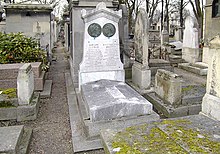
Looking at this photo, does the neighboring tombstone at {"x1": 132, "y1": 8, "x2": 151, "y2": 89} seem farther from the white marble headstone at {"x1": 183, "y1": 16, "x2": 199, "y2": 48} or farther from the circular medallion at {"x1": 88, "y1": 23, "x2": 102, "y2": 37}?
the white marble headstone at {"x1": 183, "y1": 16, "x2": 199, "y2": 48}

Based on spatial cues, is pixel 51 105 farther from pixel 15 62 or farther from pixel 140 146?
pixel 140 146

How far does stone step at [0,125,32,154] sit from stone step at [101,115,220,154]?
1.20 meters

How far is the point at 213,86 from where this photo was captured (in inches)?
134

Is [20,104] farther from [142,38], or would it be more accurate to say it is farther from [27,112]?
[142,38]

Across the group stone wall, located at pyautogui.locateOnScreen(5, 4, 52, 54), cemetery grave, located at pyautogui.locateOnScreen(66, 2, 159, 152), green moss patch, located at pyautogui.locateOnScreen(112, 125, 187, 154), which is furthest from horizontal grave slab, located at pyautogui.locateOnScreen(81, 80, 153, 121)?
stone wall, located at pyautogui.locateOnScreen(5, 4, 52, 54)

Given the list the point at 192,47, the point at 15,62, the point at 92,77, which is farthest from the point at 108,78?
the point at 192,47

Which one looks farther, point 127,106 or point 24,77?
point 24,77

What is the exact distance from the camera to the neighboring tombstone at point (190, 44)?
983cm

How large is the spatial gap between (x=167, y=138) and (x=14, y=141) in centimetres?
202

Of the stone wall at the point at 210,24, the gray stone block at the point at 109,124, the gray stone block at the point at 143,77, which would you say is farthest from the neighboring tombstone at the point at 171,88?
the stone wall at the point at 210,24

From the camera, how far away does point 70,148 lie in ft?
11.5

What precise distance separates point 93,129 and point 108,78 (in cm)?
218

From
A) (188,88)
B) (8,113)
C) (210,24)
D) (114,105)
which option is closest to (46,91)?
(8,113)

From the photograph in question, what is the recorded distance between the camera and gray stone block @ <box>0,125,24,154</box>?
278cm
